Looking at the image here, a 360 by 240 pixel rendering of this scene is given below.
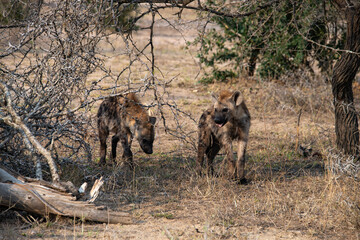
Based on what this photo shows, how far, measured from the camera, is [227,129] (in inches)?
213

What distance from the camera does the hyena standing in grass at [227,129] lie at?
209 inches

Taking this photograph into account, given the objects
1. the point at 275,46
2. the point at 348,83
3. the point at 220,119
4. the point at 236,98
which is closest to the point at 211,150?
the point at 220,119

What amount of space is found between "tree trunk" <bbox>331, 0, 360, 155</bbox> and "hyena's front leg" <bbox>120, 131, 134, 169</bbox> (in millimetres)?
2525

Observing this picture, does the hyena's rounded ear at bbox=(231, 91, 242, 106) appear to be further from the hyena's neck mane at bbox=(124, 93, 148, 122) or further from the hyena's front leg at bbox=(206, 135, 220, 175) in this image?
the hyena's neck mane at bbox=(124, 93, 148, 122)

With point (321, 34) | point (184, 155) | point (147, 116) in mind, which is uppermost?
point (321, 34)

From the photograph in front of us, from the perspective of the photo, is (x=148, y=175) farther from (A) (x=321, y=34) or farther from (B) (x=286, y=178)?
(A) (x=321, y=34)

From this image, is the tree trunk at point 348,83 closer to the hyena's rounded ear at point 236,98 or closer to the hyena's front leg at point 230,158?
the hyena's rounded ear at point 236,98

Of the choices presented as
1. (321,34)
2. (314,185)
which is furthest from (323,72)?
(314,185)

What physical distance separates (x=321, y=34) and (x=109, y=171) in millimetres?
5921

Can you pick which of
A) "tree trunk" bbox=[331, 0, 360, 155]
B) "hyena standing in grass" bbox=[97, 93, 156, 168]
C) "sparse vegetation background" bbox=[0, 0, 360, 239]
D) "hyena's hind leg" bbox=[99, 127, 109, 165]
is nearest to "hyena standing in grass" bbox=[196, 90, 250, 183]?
"sparse vegetation background" bbox=[0, 0, 360, 239]

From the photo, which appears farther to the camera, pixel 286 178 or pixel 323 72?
pixel 323 72

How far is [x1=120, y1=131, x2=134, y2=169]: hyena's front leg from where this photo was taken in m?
5.86

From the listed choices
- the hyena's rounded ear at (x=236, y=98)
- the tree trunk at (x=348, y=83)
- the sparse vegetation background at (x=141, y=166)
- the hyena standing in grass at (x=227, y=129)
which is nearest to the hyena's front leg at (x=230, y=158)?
the hyena standing in grass at (x=227, y=129)

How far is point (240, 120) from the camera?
5.43 metres
